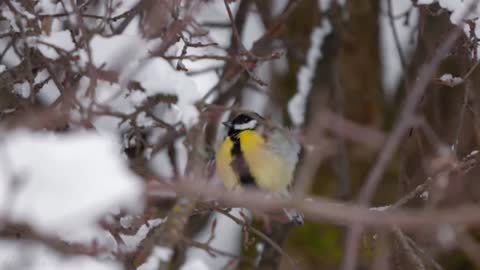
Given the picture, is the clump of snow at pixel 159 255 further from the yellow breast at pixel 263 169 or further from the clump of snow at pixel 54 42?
the yellow breast at pixel 263 169

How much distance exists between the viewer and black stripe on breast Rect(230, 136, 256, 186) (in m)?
4.12

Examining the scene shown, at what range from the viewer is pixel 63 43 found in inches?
113

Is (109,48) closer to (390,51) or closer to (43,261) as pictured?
(43,261)

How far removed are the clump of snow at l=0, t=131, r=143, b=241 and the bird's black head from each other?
2.76 metres

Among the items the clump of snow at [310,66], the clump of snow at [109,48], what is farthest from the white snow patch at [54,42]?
the clump of snow at [310,66]

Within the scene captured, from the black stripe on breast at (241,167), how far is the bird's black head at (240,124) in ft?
0.29

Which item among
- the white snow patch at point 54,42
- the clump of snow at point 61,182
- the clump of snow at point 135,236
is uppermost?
the clump of snow at point 61,182

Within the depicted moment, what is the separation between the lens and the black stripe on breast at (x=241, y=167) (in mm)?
4125

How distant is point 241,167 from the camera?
13.5ft

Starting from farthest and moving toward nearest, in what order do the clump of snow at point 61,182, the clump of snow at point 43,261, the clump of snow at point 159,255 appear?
1. the clump of snow at point 159,255
2. the clump of snow at point 43,261
3. the clump of snow at point 61,182

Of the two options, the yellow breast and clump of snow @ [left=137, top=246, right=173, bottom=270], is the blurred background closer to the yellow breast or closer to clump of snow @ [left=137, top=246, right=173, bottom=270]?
clump of snow @ [left=137, top=246, right=173, bottom=270]

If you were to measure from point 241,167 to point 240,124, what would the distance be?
10.4 inches

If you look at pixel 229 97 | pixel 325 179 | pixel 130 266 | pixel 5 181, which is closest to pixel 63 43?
pixel 130 266

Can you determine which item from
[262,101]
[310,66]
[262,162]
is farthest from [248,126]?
[262,101]
